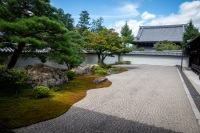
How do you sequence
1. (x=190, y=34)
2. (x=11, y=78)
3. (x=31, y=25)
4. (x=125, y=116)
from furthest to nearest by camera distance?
1. (x=190, y=34)
2. (x=11, y=78)
3. (x=31, y=25)
4. (x=125, y=116)

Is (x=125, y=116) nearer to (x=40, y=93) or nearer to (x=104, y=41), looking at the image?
(x=40, y=93)

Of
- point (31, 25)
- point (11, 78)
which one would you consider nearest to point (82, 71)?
point (11, 78)

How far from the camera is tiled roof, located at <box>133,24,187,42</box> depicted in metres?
40.7

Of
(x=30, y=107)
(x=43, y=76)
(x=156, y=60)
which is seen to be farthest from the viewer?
(x=156, y=60)

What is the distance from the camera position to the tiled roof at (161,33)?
40.7 meters

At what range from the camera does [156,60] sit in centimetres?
3428

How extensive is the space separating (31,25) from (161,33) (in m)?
41.3

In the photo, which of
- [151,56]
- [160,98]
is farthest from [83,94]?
[151,56]

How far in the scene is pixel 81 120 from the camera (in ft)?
20.6

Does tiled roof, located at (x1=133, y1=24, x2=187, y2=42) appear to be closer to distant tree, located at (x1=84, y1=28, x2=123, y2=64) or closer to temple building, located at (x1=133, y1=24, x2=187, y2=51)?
temple building, located at (x1=133, y1=24, x2=187, y2=51)

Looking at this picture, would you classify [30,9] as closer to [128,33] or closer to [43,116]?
[43,116]

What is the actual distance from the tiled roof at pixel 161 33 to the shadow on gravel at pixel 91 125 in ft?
125

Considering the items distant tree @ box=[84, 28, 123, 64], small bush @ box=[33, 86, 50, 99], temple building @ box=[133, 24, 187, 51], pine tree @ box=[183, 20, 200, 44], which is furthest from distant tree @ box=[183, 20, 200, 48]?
small bush @ box=[33, 86, 50, 99]

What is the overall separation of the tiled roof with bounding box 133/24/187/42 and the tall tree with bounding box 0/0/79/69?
35772 millimetres
